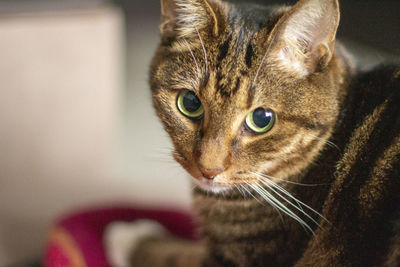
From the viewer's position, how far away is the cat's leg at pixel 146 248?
1.17 meters

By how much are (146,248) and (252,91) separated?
0.65 meters

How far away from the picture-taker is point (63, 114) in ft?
5.81

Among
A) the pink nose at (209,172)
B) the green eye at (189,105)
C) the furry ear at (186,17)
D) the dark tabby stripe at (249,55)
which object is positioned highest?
the furry ear at (186,17)

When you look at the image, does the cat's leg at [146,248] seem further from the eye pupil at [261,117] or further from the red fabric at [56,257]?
the eye pupil at [261,117]

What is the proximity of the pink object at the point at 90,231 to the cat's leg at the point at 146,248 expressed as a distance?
0.04m

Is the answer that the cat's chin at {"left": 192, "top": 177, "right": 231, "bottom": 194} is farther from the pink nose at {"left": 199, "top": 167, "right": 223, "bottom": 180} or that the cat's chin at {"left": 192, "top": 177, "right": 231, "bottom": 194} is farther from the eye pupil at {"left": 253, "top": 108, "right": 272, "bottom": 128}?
the eye pupil at {"left": 253, "top": 108, "right": 272, "bottom": 128}

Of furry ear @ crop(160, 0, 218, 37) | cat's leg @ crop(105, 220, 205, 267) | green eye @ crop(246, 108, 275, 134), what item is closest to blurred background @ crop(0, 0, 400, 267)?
cat's leg @ crop(105, 220, 205, 267)

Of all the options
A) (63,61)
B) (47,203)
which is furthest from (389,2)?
(47,203)

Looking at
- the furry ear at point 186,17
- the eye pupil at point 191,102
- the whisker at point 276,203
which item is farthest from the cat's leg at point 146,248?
the furry ear at point 186,17

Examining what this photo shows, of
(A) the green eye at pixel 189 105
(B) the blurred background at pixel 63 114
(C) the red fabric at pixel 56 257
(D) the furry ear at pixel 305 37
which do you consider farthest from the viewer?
(B) the blurred background at pixel 63 114

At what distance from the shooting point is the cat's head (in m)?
0.76

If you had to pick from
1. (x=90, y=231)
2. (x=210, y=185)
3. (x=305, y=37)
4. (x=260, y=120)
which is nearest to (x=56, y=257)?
(x=90, y=231)

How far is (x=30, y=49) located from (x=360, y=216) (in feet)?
4.47

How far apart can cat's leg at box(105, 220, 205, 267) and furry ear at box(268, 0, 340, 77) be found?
596 mm
